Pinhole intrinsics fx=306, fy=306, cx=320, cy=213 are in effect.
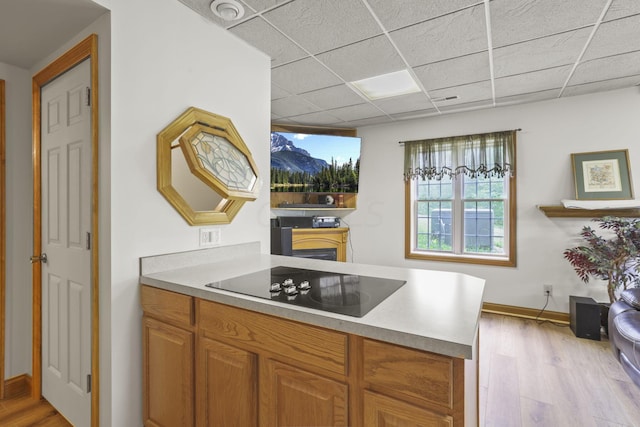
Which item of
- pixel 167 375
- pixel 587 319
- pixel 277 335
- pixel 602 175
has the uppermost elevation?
pixel 602 175

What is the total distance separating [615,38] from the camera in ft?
7.32

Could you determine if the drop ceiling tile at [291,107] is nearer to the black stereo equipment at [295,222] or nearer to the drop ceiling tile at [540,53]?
the black stereo equipment at [295,222]

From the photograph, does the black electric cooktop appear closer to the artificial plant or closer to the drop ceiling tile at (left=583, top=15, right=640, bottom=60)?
the drop ceiling tile at (left=583, top=15, right=640, bottom=60)

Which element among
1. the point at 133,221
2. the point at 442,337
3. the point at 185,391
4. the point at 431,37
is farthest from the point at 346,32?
the point at 185,391

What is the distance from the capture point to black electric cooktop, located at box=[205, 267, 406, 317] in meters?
1.12

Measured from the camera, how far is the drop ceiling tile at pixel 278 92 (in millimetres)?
3176

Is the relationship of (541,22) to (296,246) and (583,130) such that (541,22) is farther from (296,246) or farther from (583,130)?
(296,246)

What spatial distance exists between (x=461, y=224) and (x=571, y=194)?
1214 mm

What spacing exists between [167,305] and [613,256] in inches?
152

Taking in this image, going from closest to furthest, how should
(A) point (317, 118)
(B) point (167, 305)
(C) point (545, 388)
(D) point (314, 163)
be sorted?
(B) point (167, 305) < (C) point (545, 388) < (A) point (317, 118) < (D) point (314, 163)

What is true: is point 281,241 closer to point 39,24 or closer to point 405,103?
point 405,103

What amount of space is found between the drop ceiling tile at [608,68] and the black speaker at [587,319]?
2.21m

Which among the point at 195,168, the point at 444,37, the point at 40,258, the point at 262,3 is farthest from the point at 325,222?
the point at 40,258

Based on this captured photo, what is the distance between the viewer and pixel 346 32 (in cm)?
215
